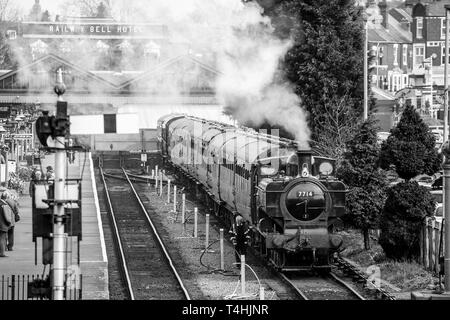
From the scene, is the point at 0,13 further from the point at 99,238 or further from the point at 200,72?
the point at 99,238

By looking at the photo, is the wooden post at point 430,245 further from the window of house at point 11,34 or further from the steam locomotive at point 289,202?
the window of house at point 11,34

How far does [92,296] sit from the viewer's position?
65.7ft

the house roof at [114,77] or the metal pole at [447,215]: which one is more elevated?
the house roof at [114,77]

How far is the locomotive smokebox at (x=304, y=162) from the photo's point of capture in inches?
930

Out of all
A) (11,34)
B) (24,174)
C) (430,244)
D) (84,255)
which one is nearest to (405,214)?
(430,244)

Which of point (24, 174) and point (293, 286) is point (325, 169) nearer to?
point (293, 286)

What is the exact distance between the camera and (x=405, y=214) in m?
23.9

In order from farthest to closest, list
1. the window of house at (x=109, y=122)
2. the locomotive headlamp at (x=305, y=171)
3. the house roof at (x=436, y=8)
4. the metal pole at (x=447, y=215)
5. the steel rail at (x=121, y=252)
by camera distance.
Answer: the house roof at (x=436, y=8) < the locomotive headlamp at (x=305, y=171) < the steel rail at (x=121, y=252) < the metal pole at (x=447, y=215) < the window of house at (x=109, y=122)

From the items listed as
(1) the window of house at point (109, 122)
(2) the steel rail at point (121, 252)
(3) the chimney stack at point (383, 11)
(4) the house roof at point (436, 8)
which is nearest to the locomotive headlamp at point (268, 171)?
(2) the steel rail at point (121, 252)

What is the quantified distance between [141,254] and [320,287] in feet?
21.7

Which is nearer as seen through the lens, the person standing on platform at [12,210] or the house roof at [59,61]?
the person standing on platform at [12,210]

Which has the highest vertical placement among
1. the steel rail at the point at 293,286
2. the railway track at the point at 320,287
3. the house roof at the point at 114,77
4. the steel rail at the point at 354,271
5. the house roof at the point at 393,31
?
the house roof at the point at 393,31

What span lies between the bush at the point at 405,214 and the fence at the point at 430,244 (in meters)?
0.17

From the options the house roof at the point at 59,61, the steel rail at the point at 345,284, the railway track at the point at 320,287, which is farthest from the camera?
the house roof at the point at 59,61
